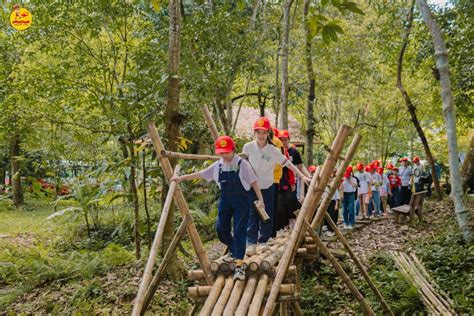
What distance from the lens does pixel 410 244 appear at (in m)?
10.2

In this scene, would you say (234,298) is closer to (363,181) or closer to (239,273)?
(239,273)

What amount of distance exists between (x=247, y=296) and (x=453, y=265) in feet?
19.8

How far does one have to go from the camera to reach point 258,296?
156 inches

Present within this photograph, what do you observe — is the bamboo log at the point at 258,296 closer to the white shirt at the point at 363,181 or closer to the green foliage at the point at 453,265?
the green foliage at the point at 453,265

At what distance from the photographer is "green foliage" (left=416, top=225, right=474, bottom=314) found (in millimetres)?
7168

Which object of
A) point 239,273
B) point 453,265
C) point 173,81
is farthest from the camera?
point 453,265

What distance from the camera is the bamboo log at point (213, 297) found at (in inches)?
152

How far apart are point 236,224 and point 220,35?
6661 millimetres

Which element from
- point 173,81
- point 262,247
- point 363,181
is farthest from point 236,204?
point 363,181

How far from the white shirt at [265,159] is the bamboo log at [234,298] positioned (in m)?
1.44

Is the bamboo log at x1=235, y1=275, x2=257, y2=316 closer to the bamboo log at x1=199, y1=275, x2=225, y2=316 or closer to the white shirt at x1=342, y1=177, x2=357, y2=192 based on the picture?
the bamboo log at x1=199, y1=275, x2=225, y2=316

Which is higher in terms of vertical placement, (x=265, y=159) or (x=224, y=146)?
(x=224, y=146)

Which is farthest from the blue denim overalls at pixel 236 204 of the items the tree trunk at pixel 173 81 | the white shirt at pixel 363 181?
the white shirt at pixel 363 181

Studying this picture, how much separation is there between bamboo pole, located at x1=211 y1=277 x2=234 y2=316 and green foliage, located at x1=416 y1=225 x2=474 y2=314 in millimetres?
4542
